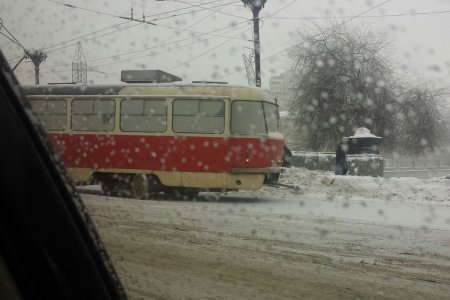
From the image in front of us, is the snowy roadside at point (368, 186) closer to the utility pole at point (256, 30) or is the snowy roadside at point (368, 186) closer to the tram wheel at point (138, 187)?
the utility pole at point (256, 30)

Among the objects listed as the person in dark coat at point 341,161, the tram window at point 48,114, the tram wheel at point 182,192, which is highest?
the tram window at point 48,114

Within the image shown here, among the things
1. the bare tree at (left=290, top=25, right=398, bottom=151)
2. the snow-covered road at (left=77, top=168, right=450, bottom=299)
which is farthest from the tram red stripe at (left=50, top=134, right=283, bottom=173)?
the bare tree at (left=290, top=25, right=398, bottom=151)

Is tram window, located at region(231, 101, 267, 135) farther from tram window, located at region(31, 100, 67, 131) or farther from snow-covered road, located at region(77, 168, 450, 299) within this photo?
tram window, located at region(31, 100, 67, 131)

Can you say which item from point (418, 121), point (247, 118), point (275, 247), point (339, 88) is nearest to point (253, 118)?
point (247, 118)

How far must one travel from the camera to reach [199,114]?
12.5 m

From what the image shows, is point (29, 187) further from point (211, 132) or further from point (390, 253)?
point (211, 132)

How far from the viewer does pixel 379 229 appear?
30.3 feet

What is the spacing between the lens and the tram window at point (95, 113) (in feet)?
28.9

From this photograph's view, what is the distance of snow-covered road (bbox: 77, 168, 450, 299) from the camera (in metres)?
4.82

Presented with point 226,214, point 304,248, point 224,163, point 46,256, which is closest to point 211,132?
point 224,163

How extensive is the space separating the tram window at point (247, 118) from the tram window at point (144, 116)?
5.56 ft

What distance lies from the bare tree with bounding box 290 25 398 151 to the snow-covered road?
48.2ft

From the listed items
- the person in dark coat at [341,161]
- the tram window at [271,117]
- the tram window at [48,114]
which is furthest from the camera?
the person in dark coat at [341,161]

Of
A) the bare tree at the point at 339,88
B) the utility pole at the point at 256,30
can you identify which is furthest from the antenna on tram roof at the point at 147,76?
the bare tree at the point at 339,88
